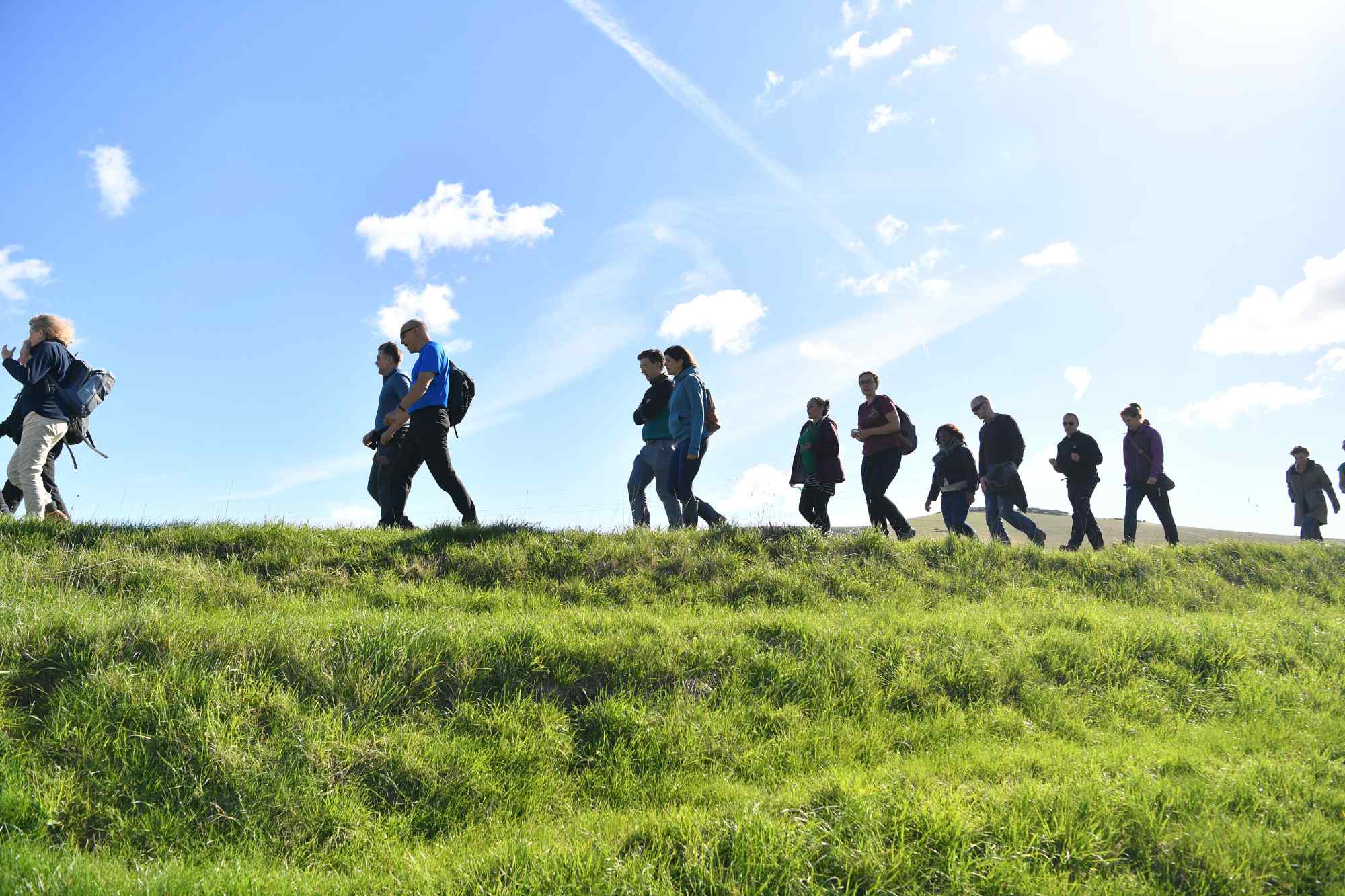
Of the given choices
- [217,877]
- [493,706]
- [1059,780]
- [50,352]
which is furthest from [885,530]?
[50,352]

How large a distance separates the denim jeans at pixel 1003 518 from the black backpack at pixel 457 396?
7063 millimetres

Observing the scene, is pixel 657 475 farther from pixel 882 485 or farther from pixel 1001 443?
pixel 1001 443

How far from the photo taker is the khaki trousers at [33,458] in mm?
8414

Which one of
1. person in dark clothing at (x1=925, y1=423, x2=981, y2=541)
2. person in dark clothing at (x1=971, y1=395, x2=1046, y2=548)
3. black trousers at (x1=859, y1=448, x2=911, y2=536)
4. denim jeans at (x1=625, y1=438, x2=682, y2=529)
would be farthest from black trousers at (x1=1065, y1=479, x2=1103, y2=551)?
denim jeans at (x1=625, y1=438, x2=682, y2=529)

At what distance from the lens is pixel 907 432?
34.5 feet

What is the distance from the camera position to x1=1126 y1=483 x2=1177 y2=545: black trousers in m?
12.4

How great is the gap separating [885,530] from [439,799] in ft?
22.5

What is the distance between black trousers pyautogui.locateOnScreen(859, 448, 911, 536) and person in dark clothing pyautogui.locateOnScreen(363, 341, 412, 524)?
19.0ft

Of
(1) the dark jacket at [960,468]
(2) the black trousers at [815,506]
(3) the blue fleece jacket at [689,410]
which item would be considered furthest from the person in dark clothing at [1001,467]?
(3) the blue fleece jacket at [689,410]

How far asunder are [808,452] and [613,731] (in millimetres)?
6054

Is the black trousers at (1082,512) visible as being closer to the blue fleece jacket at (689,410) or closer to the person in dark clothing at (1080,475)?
the person in dark clothing at (1080,475)

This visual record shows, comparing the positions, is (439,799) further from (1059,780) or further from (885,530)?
(885,530)

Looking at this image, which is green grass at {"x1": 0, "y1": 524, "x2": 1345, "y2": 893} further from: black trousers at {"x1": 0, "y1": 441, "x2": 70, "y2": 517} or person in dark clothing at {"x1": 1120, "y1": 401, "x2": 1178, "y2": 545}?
person in dark clothing at {"x1": 1120, "y1": 401, "x2": 1178, "y2": 545}

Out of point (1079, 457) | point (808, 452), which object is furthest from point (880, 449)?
point (1079, 457)
